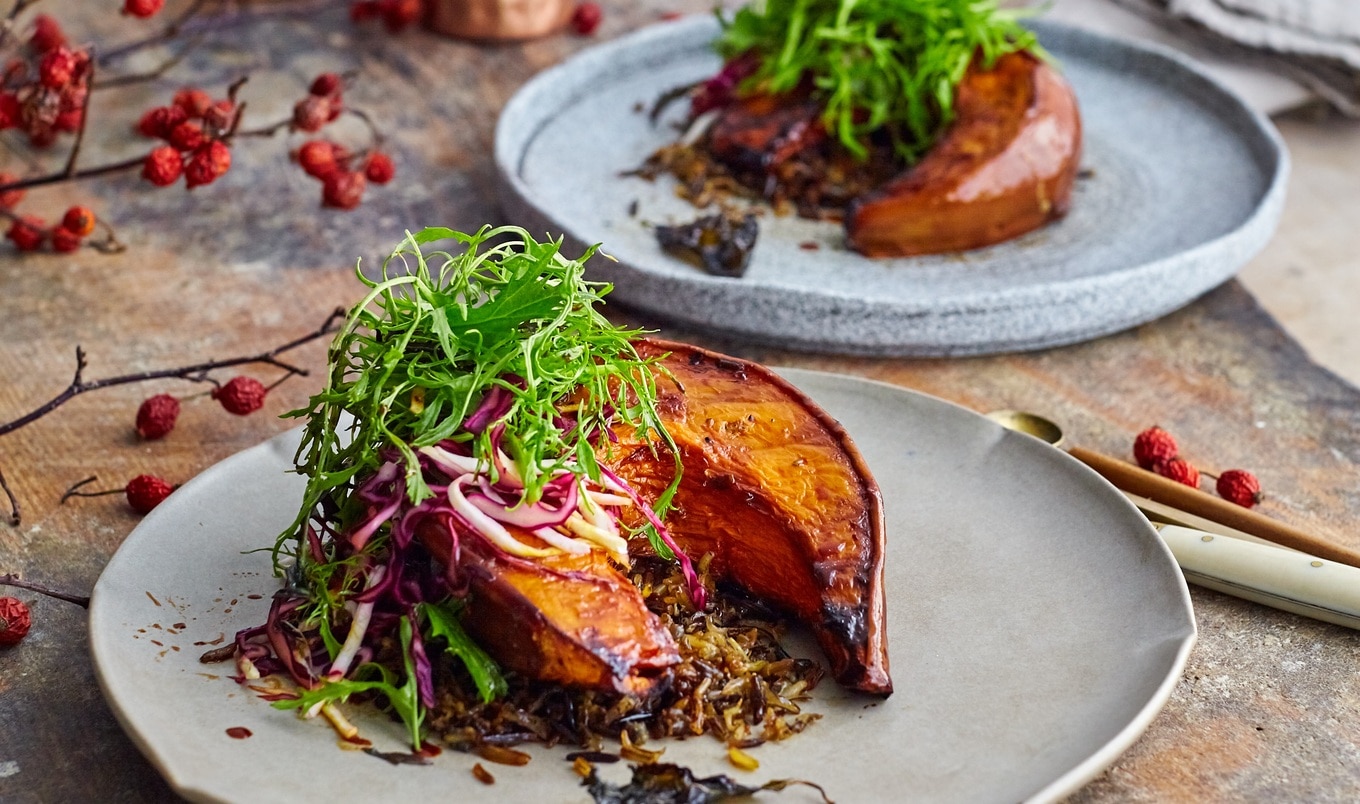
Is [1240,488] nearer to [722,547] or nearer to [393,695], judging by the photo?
[722,547]

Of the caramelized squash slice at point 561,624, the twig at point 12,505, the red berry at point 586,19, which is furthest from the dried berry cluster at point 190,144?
the red berry at point 586,19

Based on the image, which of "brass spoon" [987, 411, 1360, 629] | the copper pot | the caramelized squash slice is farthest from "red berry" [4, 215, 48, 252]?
"brass spoon" [987, 411, 1360, 629]

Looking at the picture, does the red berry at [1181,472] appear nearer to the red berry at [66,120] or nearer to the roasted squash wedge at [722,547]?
the roasted squash wedge at [722,547]

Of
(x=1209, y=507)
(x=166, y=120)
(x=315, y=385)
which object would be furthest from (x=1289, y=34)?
(x=166, y=120)

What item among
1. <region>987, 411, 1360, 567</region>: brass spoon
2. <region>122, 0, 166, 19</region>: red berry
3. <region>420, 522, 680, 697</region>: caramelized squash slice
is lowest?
<region>987, 411, 1360, 567</region>: brass spoon

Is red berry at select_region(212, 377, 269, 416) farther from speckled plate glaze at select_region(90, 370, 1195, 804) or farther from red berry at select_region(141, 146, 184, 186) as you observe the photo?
red berry at select_region(141, 146, 184, 186)

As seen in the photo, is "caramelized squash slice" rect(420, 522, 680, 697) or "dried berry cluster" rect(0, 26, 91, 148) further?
"dried berry cluster" rect(0, 26, 91, 148)

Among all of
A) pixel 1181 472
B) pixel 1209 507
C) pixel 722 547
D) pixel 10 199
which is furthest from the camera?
pixel 10 199
